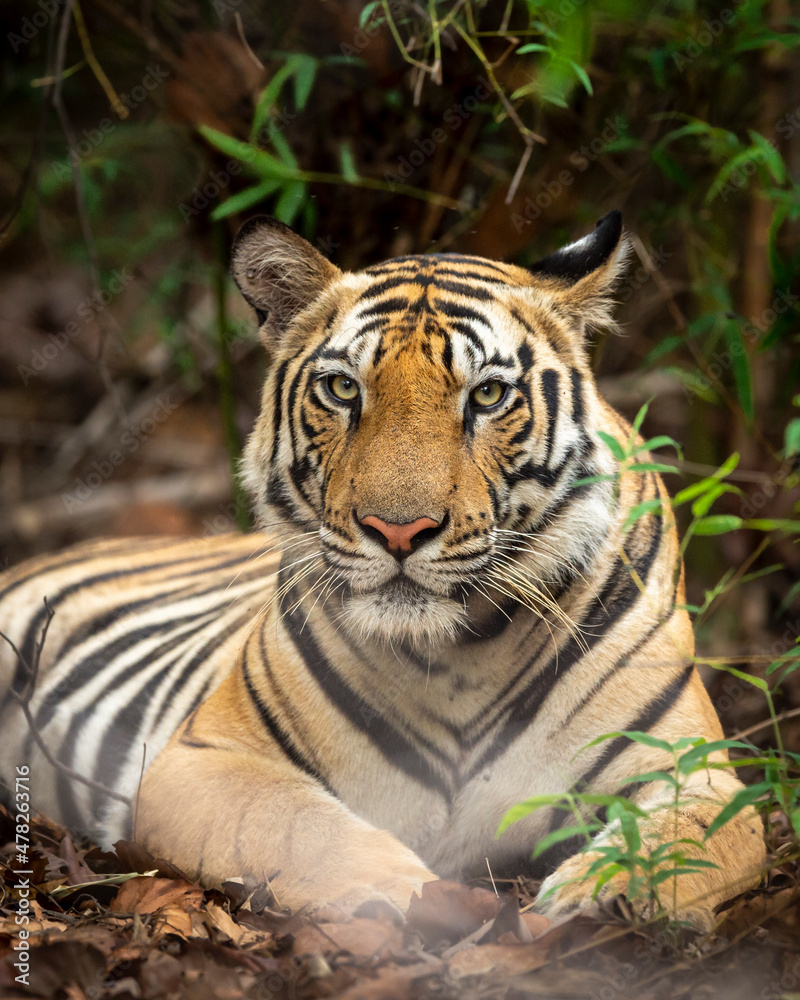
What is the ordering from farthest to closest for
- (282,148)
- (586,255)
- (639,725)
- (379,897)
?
1. (282,148)
2. (586,255)
3. (639,725)
4. (379,897)

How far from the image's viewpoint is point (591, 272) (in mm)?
2480

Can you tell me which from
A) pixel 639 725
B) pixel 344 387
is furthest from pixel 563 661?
pixel 344 387

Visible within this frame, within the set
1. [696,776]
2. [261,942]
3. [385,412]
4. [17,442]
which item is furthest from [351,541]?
[17,442]

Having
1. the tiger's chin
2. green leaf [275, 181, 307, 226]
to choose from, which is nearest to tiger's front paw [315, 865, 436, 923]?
the tiger's chin

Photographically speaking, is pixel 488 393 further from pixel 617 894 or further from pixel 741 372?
pixel 741 372

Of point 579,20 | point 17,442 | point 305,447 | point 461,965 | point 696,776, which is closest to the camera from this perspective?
point 461,965

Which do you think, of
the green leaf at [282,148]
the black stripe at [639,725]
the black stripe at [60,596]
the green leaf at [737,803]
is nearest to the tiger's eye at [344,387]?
the black stripe at [639,725]

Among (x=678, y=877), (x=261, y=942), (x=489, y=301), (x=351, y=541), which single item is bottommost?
(x=261, y=942)

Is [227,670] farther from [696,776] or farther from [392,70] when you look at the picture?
[392,70]

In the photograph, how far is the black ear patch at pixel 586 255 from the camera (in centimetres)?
248

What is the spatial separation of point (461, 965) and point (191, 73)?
3.25 metres

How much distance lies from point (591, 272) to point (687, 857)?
1.33 m

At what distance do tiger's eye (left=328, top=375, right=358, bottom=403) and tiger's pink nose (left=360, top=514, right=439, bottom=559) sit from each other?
39 cm

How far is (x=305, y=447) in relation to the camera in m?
2.43
